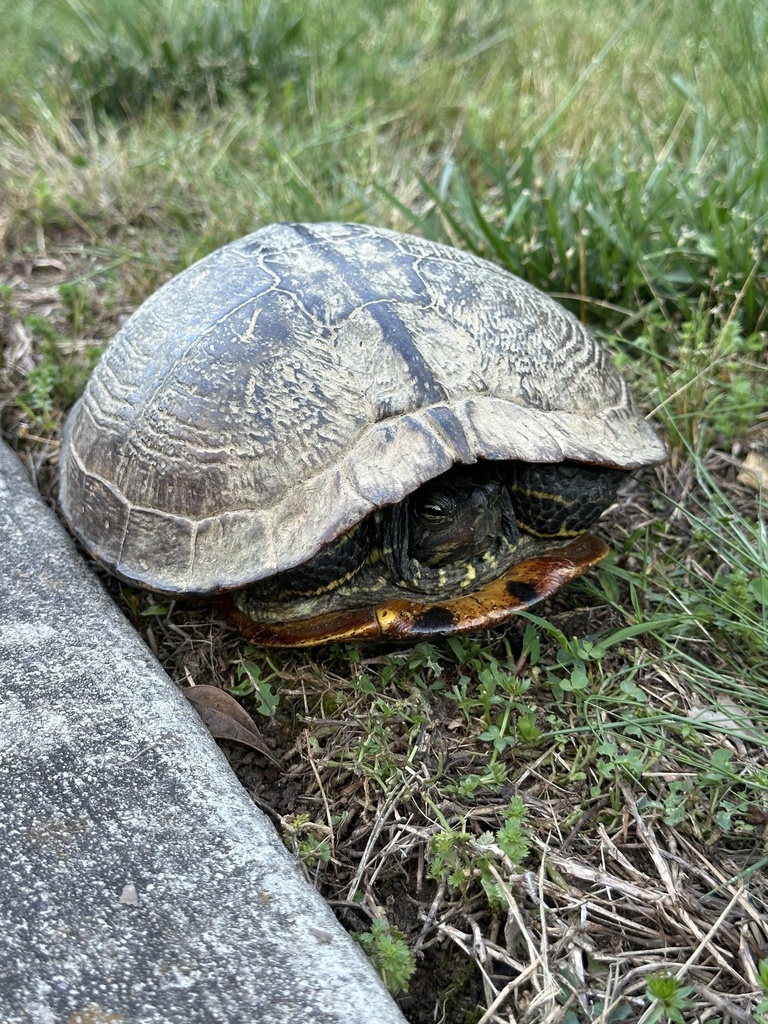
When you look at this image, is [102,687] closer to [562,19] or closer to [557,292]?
[557,292]

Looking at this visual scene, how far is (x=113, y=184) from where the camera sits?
343 cm

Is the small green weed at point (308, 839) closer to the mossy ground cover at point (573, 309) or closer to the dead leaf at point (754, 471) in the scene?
the mossy ground cover at point (573, 309)

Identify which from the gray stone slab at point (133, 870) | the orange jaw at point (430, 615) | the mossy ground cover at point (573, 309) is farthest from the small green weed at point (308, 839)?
the orange jaw at point (430, 615)

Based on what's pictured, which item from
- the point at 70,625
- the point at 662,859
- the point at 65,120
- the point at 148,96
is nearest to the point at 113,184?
the point at 65,120

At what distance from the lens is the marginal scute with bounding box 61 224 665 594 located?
1.75 meters

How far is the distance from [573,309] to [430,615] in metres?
1.47

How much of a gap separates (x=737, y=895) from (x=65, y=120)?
401 cm

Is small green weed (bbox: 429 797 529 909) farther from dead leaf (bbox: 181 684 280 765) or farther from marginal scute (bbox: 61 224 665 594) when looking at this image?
marginal scute (bbox: 61 224 665 594)

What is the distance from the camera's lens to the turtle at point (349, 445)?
5.79 ft

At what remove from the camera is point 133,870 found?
134 cm

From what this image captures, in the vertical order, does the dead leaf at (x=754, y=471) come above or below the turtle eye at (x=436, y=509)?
below

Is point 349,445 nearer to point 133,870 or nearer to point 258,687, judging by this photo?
point 258,687

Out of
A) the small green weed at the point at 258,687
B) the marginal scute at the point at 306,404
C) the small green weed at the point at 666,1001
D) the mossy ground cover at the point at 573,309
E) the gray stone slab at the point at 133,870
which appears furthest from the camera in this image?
the small green weed at the point at 258,687

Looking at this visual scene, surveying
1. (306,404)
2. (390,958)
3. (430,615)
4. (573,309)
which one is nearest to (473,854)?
(390,958)
